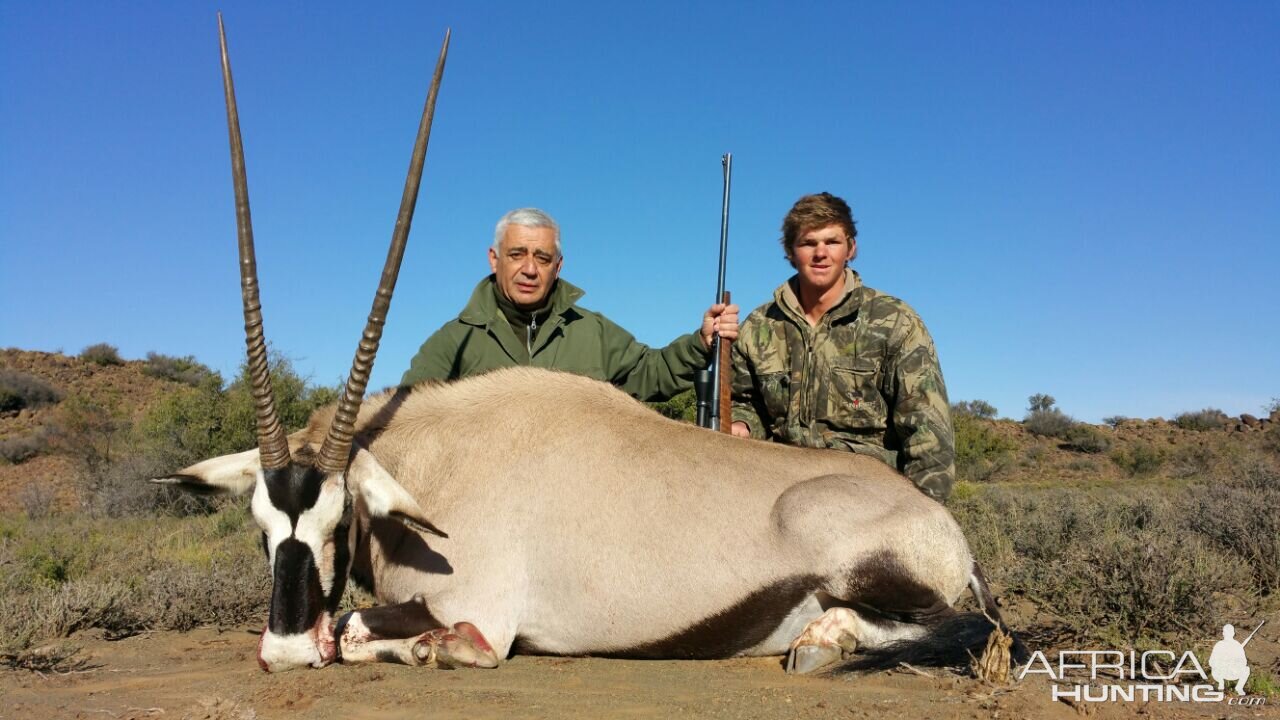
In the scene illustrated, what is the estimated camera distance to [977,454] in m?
21.9

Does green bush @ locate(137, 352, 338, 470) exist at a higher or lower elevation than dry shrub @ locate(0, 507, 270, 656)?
higher

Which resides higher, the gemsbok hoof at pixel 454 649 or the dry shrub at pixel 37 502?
the dry shrub at pixel 37 502

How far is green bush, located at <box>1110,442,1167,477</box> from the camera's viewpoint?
22.3 meters

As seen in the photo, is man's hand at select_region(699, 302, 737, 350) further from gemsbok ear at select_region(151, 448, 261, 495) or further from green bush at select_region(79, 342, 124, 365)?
green bush at select_region(79, 342, 124, 365)

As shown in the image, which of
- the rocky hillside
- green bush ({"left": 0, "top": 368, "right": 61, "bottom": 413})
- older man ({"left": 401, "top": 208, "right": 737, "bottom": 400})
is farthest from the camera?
green bush ({"left": 0, "top": 368, "right": 61, "bottom": 413})

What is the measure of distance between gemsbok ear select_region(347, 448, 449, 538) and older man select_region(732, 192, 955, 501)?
2930 millimetres

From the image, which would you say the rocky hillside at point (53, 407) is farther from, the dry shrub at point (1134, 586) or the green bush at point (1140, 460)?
the green bush at point (1140, 460)

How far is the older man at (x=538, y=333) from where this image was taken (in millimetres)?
6176

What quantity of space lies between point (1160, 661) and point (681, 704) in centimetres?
229

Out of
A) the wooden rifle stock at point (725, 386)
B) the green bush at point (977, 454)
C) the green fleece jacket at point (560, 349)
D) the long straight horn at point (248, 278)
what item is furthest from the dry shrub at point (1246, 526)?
the green bush at point (977, 454)

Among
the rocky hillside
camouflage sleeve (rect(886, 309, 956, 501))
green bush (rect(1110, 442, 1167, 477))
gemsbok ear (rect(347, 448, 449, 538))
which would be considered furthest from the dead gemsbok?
green bush (rect(1110, 442, 1167, 477))

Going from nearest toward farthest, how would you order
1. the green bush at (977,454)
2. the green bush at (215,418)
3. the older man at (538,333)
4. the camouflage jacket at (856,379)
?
the camouflage jacket at (856,379) → the older man at (538,333) → the green bush at (215,418) → the green bush at (977,454)

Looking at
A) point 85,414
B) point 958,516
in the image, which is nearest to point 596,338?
point 958,516

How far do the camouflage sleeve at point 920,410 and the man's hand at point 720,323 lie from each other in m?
1.07
